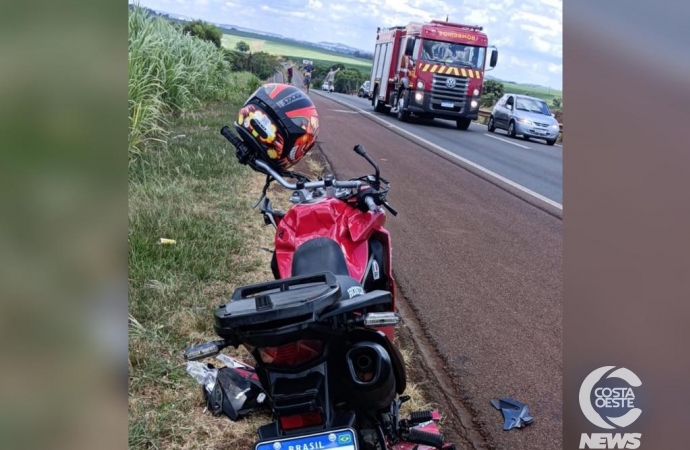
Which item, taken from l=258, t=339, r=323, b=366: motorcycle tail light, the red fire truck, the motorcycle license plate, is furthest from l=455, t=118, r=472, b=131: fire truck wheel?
the motorcycle license plate

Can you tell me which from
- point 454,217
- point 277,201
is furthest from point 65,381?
point 454,217

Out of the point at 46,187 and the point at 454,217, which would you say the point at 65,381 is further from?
the point at 454,217

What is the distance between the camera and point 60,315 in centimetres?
83

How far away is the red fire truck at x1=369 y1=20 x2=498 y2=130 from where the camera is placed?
54.0 feet

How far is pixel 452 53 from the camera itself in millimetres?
17156

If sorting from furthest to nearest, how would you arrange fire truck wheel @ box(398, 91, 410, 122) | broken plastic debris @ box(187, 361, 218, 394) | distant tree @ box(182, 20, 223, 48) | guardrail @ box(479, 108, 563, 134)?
fire truck wheel @ box(398, 91, 410, 122), guardrail @ box(479, 108, 563, 134), distant tree @ box(182, 20, 223, 48), broken plastic debris @ box(187, 361, 218, 394)

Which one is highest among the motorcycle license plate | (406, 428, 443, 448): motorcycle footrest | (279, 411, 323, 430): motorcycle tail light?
the motorcycle license plate

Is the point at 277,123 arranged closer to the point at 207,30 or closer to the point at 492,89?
the point at 492,89

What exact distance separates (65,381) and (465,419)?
99.1 inches

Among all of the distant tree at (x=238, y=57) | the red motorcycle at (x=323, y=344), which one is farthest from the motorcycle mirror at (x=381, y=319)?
the distant tree at (x=238, y=57)

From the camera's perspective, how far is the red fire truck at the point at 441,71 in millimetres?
16469

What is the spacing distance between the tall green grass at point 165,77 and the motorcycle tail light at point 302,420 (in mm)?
4699

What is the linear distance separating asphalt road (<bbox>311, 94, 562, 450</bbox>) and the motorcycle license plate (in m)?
1.57

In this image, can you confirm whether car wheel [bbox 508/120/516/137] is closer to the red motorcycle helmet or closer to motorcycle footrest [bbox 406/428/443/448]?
the red motorcycle helmet
